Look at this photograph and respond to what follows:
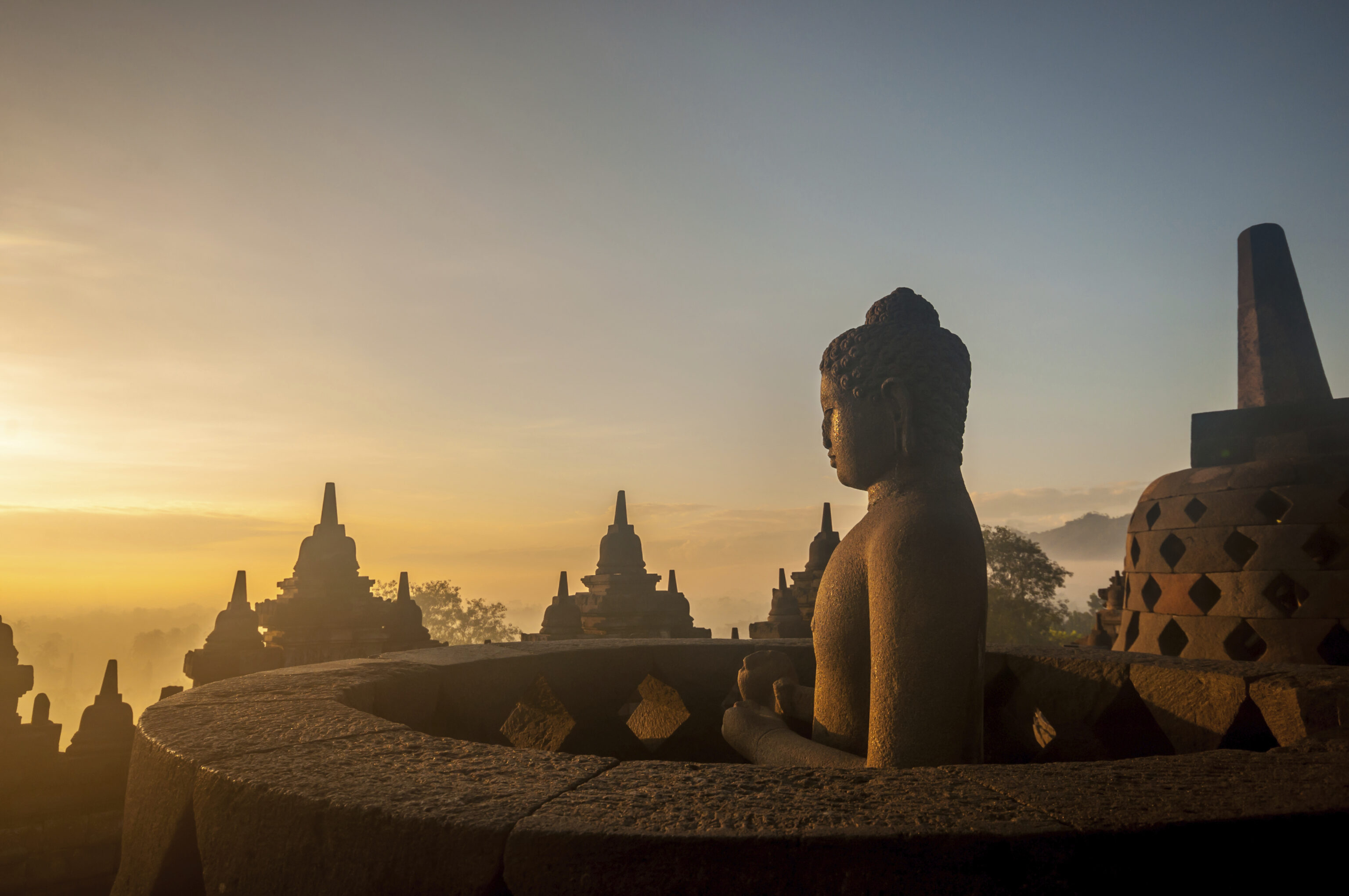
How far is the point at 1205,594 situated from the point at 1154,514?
0.69 m

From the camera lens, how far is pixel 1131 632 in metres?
5.41

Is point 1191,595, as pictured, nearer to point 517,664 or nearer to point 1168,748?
point 1168,748

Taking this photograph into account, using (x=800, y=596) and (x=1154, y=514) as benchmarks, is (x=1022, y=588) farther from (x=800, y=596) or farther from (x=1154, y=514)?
(x=1154, y=514)

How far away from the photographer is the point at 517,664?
3.68 meters

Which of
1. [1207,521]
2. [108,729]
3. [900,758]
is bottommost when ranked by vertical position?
[108,729]

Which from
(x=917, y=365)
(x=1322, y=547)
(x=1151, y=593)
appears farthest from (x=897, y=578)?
(x=1151, y=593)

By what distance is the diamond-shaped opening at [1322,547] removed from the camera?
446 centimetres

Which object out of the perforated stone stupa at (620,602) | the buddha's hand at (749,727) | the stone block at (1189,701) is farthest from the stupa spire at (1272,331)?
the perforated stone stupa at (620,602)

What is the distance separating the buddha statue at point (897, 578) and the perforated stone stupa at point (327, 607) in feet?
30.6

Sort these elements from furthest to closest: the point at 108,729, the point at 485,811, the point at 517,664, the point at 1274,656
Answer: the point at 108,729, the point at 1274,656, the point at 517,664, the point at 485,811

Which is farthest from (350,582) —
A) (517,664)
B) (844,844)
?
(844,844)

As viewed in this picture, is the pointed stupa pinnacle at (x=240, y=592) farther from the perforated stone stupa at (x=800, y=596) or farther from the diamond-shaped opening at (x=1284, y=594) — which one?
the diamond-shaped opening at (x=1284, y=594)

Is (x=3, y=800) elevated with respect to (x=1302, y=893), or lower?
lower

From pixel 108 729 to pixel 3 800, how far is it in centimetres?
64
